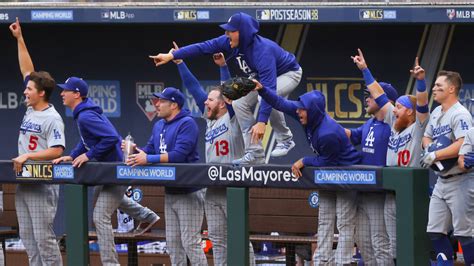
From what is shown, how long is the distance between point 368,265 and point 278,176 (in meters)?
0.76

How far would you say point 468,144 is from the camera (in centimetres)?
632

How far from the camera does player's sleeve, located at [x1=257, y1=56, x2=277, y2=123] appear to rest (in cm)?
712

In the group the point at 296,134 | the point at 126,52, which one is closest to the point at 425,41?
the point at 296,134

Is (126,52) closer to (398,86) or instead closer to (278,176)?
(398,86)

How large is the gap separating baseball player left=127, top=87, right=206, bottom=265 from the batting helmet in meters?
1.43

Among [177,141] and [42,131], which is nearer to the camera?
[177,141]

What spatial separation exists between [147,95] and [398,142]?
5.15 meters

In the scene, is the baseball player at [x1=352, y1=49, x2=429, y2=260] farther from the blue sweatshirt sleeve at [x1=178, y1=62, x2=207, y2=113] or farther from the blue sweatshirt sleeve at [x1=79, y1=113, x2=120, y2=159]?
the blue sweatshirt sleeve at [x1=79, y1=113, x2=120, y2=159]

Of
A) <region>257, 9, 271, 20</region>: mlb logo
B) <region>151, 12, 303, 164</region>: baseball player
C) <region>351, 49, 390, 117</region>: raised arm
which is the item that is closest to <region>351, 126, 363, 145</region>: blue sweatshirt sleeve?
<region>351, 49, 390, 117</region>: raised arm

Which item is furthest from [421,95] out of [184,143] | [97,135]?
A: [97,135]

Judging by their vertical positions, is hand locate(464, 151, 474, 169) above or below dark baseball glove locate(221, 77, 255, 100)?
below

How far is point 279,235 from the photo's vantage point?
7.73 metres

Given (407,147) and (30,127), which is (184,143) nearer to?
(30,127)

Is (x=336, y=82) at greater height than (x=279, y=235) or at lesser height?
greater
